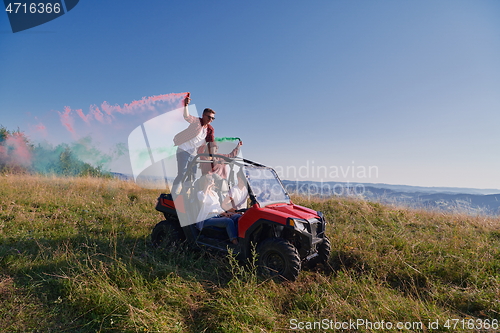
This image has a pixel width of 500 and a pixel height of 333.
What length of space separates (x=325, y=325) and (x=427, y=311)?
1385 mm

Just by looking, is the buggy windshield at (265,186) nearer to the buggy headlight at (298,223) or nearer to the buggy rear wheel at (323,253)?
the buggy headlight at (298,223)

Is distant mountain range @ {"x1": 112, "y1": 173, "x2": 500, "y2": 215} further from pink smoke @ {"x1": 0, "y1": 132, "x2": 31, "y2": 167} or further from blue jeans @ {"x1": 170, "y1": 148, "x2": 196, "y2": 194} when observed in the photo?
pink smoke @ {"x1": 0, "y1": 132, "x2": 31, "y2": 167}

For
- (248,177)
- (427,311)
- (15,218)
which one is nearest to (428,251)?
(427,311)

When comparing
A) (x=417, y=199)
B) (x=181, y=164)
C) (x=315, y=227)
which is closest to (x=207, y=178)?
(x=181, y=164)

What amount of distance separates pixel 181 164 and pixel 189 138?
0.60 metres

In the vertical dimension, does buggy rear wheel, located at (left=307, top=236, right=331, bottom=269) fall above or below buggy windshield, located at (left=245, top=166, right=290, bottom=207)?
below

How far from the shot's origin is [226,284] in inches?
161

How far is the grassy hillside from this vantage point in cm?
312

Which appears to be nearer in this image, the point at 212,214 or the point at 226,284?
the point at 226,284

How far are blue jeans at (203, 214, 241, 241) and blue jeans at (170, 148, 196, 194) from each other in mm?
1138

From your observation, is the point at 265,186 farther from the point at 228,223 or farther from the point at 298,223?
the point at 298,223

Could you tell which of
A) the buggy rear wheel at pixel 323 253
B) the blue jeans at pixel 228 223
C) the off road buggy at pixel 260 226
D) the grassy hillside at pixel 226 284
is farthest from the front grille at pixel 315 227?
the blue jeans at pixel 228 223

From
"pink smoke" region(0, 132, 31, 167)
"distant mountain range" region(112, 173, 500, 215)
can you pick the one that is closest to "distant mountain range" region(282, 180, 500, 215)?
"distant mountain range" region(112, 173, 500, 215)

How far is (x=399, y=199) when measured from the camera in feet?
33.1
